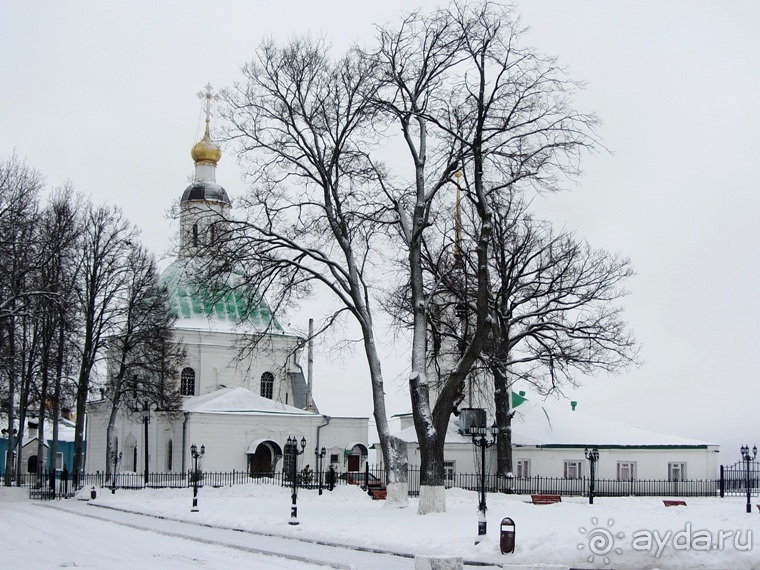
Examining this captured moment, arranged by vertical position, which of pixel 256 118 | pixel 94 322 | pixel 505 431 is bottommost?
pixel 505 431

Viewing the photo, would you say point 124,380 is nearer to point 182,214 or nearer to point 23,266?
point 23,266

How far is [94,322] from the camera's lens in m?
44.7

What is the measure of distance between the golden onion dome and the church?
6 centimetres

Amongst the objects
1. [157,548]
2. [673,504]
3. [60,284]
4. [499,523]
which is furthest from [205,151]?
[157,548]

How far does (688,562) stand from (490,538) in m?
4.21

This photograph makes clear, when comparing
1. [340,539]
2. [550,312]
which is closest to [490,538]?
[340,539]

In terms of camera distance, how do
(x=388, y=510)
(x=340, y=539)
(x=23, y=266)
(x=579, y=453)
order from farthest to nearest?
1. (x=579, y=453)
2. (x=23, y=266)
3. (x=388, y=510)
4. (x=340, y=539)

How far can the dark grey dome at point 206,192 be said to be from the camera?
60062 mm

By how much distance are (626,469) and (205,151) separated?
32603 mm

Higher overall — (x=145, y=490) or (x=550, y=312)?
(x=550, y=312)

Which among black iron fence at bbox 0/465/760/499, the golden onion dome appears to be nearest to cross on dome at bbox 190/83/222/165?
the golden onion dome

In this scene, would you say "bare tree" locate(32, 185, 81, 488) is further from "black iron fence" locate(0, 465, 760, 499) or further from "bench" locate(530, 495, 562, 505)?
"bench" locate(530, 495, 562, 505)

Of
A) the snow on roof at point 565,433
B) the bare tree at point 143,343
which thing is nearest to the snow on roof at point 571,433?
the snow on roof at point 565,433

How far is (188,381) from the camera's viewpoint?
187 ft
